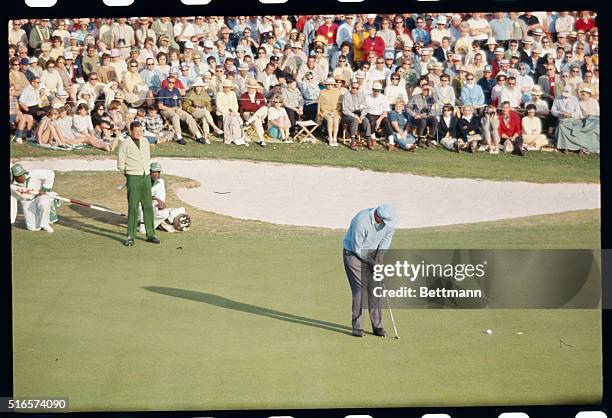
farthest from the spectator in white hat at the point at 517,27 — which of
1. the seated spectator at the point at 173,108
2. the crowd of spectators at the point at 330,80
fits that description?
the seated spectator at the point at 173,108

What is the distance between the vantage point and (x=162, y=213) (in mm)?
13773

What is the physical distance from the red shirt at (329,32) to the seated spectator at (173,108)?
1608 mm

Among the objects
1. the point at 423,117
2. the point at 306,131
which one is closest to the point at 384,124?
the point at 423,117

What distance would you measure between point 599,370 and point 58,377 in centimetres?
490

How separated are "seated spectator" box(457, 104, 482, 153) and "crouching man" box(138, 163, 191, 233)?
2.96 m

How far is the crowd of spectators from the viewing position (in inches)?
536

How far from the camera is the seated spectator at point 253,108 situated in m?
14.0

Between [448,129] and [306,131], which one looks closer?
[306,131]

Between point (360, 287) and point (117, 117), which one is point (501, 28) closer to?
point (360, 287)

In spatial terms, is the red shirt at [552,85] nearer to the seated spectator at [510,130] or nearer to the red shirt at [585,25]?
the seated spectator at [510,130]

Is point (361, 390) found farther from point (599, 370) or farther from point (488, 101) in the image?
point (488, 101)

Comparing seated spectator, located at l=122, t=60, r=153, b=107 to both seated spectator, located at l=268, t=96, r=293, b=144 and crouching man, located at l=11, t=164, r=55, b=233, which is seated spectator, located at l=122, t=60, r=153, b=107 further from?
seated spectator, located at l=268, t=96, r=293, b=144

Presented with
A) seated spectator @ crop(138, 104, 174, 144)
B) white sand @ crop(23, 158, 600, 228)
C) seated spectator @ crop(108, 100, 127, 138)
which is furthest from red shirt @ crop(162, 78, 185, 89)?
white sand @ crop(23, 158, 600, 228)

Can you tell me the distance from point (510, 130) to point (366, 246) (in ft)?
8.60
